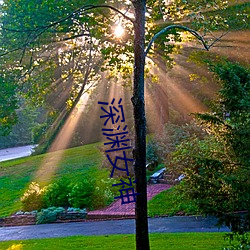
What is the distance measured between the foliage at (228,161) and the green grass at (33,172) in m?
9.68

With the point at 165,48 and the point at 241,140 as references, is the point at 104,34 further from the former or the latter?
the point at 241,140

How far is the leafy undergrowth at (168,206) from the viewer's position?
9508 mm

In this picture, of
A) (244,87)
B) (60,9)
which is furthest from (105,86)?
(244,87)

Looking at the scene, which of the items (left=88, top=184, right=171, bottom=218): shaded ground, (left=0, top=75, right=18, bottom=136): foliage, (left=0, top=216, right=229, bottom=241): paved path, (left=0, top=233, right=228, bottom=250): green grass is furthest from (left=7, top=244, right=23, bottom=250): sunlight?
(left=0, top=75, right=18, bottom=136): foliage

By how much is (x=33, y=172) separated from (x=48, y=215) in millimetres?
10409

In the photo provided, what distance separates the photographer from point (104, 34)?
1251 centimetres

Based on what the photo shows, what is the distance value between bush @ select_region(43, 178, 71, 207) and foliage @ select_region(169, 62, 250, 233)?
806 centimetres

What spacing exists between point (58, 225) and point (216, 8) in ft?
24.7

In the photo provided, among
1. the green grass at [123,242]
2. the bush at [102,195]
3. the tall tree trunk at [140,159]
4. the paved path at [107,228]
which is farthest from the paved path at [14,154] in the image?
the tall tree trunk at [140,159]

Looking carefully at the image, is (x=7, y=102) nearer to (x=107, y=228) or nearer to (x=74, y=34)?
(x=74, y=34)

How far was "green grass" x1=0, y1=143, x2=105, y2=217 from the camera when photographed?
14832mm

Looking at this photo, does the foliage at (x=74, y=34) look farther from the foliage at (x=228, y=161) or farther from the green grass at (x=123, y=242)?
the foliage at (x=228, y=161)

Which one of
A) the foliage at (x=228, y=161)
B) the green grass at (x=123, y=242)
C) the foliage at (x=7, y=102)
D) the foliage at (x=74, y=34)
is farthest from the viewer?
the foliage at (x=7, y=102)

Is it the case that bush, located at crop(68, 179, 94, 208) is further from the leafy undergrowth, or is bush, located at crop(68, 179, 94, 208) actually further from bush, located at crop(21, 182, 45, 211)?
the leafy undergrowth
